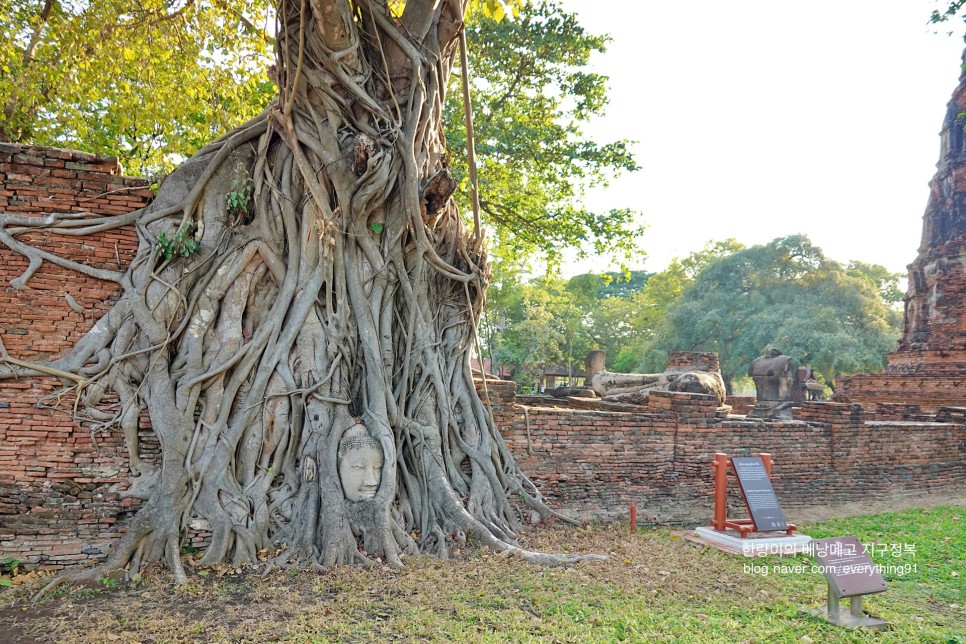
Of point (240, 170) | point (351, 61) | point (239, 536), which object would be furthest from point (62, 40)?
point (239, 536)

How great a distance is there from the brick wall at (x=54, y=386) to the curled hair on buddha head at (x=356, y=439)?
163cm

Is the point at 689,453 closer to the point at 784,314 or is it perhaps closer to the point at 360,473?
the point at 360,473

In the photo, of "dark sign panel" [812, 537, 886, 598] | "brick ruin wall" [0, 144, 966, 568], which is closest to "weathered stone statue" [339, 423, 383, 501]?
"brick ruin wall" [0, 144, 966, 568]

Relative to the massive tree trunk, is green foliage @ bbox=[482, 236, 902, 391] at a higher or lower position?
higher

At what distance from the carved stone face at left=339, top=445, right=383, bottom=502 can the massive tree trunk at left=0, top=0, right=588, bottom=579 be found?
0.5 inches

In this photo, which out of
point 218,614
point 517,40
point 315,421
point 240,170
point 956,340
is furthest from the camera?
point 956,340

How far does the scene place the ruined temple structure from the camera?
17266 mm

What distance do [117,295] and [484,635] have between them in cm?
393

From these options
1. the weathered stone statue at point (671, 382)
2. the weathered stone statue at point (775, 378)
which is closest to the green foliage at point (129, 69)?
the weathered stone statue at point (671, 382)

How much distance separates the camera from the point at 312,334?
579cm

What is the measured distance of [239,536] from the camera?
5.08 metres

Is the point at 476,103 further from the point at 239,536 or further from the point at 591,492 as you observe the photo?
the point at 239,536

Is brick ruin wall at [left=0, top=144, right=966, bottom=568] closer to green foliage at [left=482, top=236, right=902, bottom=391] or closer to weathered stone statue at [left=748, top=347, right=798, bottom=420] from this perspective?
weathered stone statue at [left=748, top=347, right=798, bottom=420]

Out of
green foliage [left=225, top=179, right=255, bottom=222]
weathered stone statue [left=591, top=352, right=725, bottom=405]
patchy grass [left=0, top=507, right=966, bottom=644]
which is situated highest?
green foliage [left=225, top=179, right=255, bottom=222]
